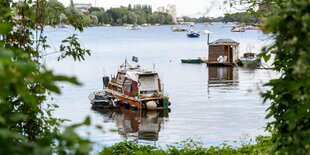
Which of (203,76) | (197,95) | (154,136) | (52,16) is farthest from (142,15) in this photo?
(52,16)

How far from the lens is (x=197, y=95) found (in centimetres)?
4097

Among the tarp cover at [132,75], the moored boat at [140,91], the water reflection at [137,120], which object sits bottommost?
the water reflection at [137,120]

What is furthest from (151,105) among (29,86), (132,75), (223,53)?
(29,86)

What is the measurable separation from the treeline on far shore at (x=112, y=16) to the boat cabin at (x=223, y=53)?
1237 cm

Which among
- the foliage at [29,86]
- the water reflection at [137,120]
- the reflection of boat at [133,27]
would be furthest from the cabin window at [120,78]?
the reflection of boat at [133,27]

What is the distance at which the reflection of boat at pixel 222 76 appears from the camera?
47.4m

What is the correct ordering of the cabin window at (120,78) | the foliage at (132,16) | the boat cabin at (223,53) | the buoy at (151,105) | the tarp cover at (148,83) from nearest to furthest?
the buoy at (151,105) → the tarp cover at (148,83) → the cabin window at (120,78) → the boat cabin at (223,53) → the foliage at (132,16)

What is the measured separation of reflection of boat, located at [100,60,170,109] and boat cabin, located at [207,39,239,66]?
2145cm

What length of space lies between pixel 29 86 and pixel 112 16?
131 metres

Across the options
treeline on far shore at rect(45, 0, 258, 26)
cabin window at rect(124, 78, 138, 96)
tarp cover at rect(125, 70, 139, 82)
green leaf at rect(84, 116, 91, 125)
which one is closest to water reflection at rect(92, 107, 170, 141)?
cabin window at rect(124, 78, 138, 96)

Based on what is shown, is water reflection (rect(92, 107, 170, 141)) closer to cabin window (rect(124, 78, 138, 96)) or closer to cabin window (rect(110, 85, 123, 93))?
cabin window (rect(124, 78, 138, 96))

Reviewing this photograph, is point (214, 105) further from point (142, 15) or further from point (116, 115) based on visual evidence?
point (142, 15)

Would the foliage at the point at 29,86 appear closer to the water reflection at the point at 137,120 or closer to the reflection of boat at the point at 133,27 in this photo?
the water reflection at the point at 137,120

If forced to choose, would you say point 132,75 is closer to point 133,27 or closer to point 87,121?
point 87,121
